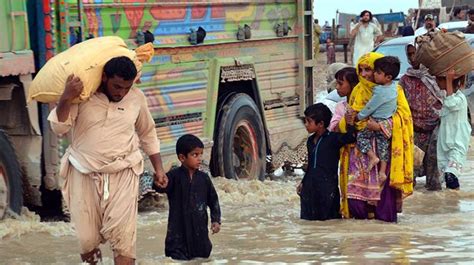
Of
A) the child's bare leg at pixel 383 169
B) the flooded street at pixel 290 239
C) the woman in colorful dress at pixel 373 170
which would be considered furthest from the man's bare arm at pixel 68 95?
the child's bare leg at pixel 383 169

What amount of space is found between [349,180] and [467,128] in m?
2.62

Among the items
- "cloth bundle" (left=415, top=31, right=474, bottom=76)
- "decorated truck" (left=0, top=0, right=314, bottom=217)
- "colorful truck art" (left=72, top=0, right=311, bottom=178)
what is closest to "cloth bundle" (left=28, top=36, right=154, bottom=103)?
"decorated truck" (left=0, top=0, right=314, bottom=217)

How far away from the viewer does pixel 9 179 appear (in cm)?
852

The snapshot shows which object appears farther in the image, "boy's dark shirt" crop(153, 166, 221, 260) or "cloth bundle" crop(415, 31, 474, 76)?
"cloth bundle" crop(415, 31, 474, 76)

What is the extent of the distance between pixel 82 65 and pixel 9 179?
7.33 ft

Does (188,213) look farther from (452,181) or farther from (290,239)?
(452,181)

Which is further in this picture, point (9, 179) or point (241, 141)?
point (241, 141)

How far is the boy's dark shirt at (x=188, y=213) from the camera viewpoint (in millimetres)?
7242

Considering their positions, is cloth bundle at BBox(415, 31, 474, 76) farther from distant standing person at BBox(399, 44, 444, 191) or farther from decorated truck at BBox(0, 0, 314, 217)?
decorated truck at BBox(0, 0, 314, 217)

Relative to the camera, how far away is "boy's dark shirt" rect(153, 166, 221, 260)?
724 cm

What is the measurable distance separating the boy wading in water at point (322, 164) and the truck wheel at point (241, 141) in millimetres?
2356

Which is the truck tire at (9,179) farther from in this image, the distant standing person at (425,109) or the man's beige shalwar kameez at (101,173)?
the distant standing person at (425,109)

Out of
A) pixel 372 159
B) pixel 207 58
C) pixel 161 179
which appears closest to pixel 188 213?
pixel 161 179

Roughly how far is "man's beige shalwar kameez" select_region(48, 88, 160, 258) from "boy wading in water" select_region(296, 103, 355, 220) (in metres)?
2.51
